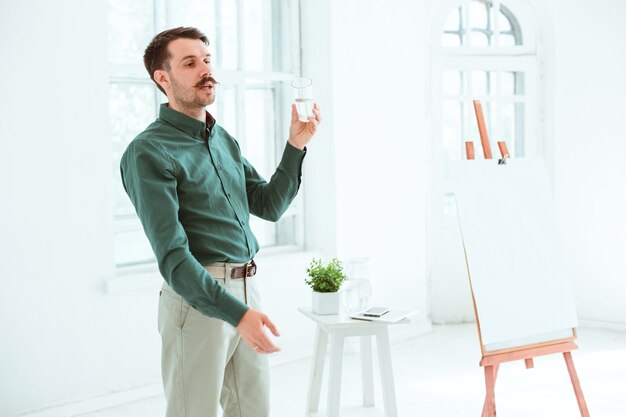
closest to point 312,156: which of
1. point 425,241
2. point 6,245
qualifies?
point 425,241

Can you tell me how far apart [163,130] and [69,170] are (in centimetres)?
145

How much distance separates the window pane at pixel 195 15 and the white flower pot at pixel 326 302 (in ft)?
5.76

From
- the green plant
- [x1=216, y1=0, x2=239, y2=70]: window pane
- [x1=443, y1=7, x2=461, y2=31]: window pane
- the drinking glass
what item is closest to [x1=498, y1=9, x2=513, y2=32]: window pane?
[x1=443, y1=7, x2=461, y2=31]: window pane

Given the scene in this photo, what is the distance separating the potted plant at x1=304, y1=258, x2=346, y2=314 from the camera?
2.98 m

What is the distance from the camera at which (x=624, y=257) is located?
4.89m

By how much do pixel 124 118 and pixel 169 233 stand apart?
2026mm

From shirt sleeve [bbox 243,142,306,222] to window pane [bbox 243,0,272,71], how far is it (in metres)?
2.03

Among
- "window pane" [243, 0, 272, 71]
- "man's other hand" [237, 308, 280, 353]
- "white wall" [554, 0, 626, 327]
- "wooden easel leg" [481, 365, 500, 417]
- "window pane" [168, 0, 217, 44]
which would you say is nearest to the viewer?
"man's other hand" [237, 308, 280, 353]

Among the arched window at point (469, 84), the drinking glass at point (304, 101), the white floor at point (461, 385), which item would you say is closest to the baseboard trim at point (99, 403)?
the white floor at point (461, 385)

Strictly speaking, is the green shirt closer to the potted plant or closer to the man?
the man

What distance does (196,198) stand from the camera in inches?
79.8

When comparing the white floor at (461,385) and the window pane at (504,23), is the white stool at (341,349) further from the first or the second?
the window pane at (504,23)

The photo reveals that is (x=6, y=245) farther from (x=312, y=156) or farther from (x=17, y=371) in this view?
(x=312, y=156)

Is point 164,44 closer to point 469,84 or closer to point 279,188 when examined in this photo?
point 279,188
